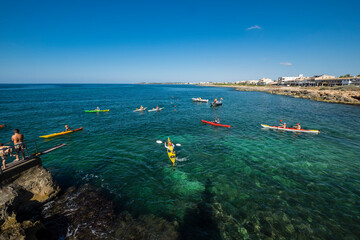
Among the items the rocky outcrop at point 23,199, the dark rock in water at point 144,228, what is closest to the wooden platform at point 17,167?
the rocky outcrop at point 23,199

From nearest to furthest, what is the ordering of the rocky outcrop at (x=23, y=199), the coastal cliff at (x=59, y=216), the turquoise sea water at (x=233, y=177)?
the rocky outcrop at (x=23, y=199), the coastal cliff at (x=59, y=216), the turquoise sea water at (x=233, y=177)

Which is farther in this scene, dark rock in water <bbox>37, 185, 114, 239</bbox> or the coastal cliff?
dark rock in water <bbox>37, 185, 114, 239</bbox>

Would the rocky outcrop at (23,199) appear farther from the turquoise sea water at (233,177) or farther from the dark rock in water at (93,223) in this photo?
the turquoise sea water at (233,177)

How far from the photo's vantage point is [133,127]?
30812 millimetres

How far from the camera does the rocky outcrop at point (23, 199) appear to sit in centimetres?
784

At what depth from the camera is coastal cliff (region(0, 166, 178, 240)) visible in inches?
327

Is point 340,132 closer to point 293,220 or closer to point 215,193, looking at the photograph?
point 293,220

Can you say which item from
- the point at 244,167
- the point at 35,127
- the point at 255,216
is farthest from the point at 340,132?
the point at 35,127

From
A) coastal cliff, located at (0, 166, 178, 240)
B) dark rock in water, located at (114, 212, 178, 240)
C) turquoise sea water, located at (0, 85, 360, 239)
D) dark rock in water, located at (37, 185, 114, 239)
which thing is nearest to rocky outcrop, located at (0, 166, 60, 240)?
coastal cliff, located at (0, 166, 178, 240)

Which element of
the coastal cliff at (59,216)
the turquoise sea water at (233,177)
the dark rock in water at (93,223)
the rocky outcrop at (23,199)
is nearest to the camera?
the rocky outcrop at (23,199)

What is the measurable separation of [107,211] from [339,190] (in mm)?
18589

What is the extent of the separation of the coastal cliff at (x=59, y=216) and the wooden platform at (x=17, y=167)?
30 centimetres

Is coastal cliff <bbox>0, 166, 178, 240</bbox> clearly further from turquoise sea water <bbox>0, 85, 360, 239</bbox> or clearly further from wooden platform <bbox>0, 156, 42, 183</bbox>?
turquoise sea water <bbox>0, 85, 360, 239</bbox>

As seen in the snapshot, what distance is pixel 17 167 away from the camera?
34.1ft
